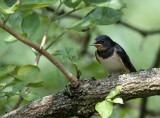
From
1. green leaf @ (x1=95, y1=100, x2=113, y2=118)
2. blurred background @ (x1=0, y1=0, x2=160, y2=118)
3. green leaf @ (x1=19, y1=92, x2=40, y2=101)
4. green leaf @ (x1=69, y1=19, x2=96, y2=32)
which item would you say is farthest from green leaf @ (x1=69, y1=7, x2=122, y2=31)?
green leaf @ (x1=95, y1=100, x2=113, y2=118)

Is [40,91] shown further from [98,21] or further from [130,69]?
[98,21]

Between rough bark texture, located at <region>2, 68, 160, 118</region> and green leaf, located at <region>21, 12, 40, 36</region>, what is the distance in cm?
60

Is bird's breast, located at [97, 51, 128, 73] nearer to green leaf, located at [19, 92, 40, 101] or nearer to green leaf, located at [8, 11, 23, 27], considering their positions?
green leaf, located at [8, 11, 23, 27]

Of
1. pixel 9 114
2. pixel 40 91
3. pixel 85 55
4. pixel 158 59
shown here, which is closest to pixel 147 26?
pixel 85 55

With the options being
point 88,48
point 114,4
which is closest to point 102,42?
point 114,4

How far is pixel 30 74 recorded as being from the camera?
242 centimetres

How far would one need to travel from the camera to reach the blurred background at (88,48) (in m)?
3.69

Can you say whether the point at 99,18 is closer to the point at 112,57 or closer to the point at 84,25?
the point at 84,25

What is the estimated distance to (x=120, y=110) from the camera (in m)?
4.75

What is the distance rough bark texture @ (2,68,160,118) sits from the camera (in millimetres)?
2486

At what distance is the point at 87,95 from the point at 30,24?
0.80m

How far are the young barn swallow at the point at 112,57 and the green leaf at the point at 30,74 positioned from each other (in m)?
1.93

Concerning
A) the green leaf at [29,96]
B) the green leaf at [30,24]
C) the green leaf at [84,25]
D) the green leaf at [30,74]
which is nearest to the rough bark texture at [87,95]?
the green leaf at [29,96]

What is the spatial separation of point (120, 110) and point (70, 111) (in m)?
2.29
